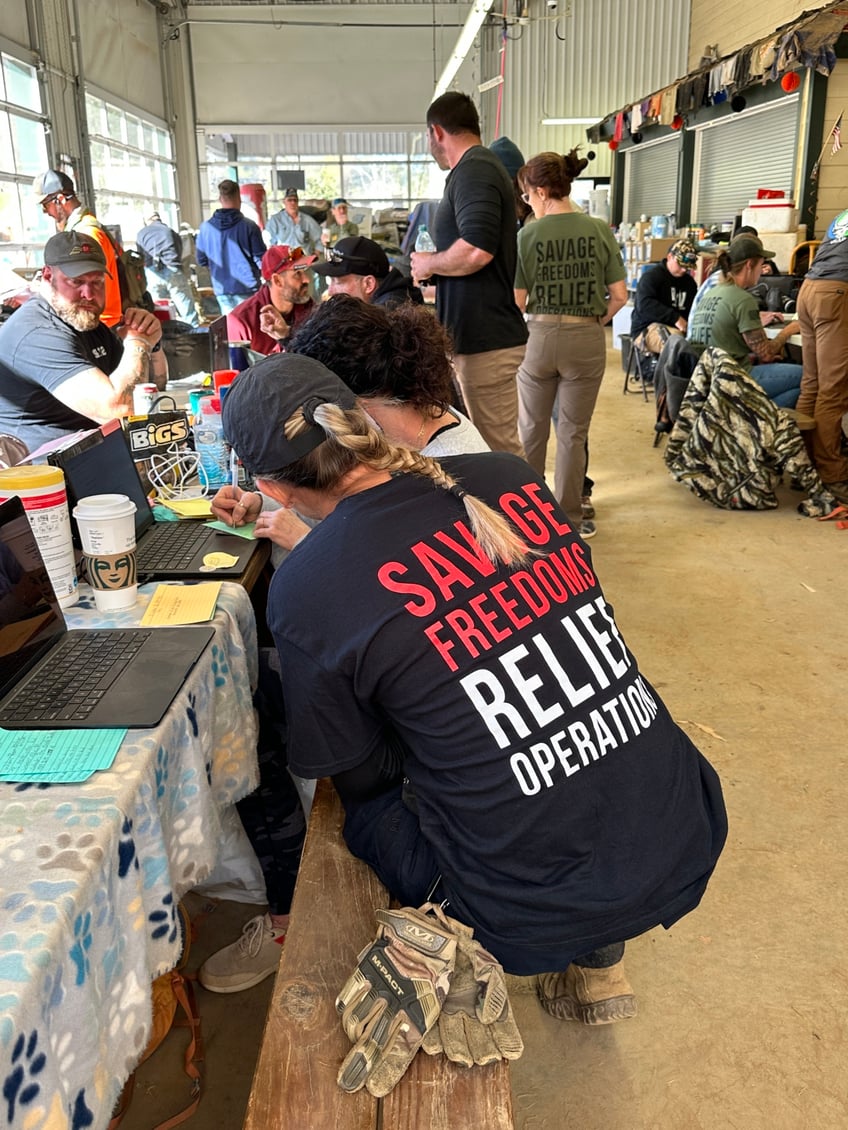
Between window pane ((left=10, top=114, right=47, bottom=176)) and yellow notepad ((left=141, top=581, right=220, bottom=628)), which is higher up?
window pane ((left=10, top=114, right=47, bottom=176))

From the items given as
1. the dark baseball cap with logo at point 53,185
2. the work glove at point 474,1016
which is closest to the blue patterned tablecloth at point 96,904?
Result: the work glove at point 474,1016

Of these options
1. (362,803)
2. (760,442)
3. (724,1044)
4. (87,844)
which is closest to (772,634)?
(760,442)

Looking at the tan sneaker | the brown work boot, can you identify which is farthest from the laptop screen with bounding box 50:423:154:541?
the brown work boot

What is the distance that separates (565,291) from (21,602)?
128 inches

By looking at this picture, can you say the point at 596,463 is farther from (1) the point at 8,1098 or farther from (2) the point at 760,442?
→ (1) the point at 8,1098

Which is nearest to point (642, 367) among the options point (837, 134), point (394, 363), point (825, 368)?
point (837, 134)

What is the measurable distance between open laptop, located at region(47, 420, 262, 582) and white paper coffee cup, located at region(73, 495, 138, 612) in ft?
0.46

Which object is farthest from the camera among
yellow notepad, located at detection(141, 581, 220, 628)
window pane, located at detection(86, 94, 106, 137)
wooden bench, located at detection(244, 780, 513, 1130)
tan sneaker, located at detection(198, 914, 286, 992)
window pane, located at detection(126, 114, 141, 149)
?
window pane, located at detection(126, 114, 141, 149)

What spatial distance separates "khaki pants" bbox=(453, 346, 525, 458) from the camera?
12.1 feet

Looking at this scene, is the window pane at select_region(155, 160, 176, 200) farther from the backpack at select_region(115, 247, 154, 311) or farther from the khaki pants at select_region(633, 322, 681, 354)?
the khaki pants at select_region(633, 322, 681, 354)

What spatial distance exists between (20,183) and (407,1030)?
31.7 ft

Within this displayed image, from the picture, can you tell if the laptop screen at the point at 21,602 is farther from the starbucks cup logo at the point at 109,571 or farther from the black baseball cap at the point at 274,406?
the black baseball cap at the point at 274,406

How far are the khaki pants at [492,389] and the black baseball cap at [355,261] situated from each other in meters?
0.47

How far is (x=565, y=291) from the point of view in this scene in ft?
13.4
